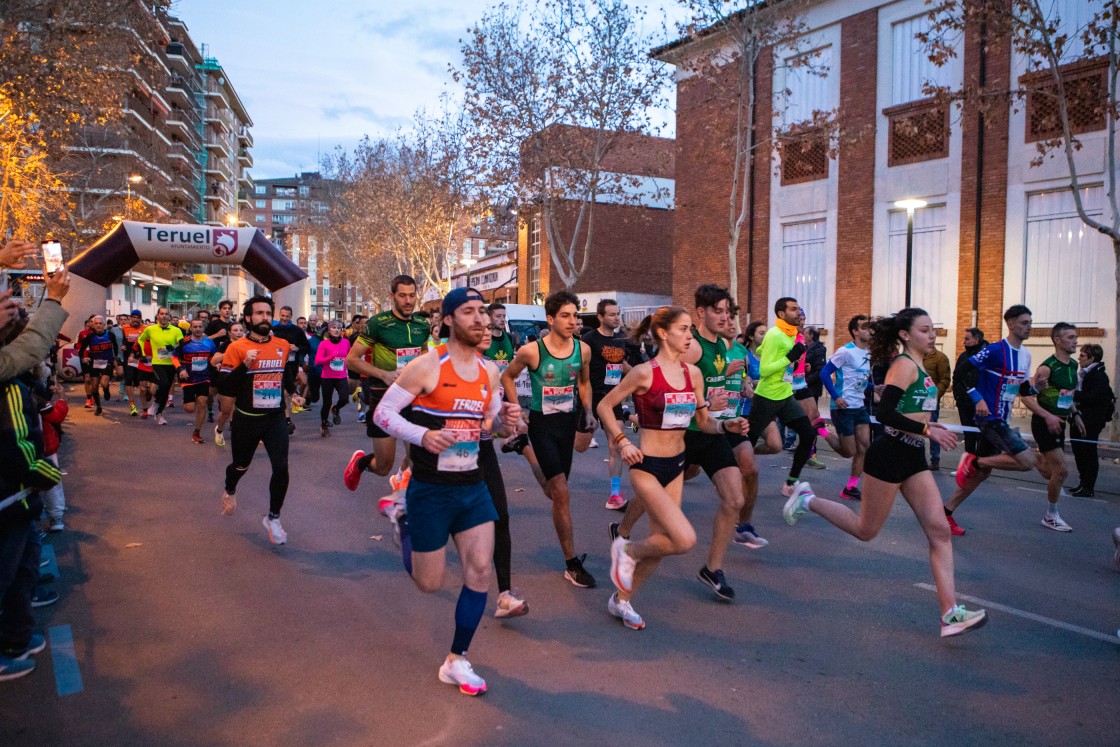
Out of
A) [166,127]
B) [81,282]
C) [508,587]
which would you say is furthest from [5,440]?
[166,127]

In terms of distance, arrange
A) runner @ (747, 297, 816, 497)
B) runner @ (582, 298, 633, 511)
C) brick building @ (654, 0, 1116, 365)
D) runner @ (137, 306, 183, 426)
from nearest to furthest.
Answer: runner @ (747, 297, 816, 497)
runner @ (582, 298, 633, 511)
runner @ (137, 306, 183, 426)
brick building @ (654, 0, 1116, 365)

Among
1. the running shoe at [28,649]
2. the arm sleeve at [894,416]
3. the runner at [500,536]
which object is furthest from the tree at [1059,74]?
the running shoe at [28,649]

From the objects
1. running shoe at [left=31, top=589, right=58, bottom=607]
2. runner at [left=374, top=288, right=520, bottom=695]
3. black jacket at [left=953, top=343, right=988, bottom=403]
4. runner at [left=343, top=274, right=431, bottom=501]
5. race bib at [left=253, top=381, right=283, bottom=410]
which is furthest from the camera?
black jacket at [left=953, top=343, right=988, bottom=403]

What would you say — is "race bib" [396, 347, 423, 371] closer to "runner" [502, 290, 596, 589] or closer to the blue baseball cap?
"runner" [502, 290, 596, 589]

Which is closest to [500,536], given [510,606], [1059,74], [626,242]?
[510,606]

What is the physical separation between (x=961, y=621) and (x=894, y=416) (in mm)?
1194

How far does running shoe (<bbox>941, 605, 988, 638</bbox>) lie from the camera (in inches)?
188

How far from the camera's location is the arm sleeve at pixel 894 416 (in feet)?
16.9

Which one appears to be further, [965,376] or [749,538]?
[965,376]

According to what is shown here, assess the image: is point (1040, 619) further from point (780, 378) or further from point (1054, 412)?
point (1054, 412)

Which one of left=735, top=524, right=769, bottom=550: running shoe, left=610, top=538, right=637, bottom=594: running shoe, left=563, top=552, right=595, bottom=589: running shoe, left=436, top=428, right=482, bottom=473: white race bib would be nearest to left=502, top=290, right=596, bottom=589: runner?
left=563, top=552, right=595, bottom=589: running shoe

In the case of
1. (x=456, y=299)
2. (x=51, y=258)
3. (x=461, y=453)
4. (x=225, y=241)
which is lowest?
(x=461, y=453)

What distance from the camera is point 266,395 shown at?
7359 millimetres

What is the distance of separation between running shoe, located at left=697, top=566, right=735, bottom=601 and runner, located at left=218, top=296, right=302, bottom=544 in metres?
3.45
